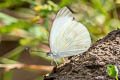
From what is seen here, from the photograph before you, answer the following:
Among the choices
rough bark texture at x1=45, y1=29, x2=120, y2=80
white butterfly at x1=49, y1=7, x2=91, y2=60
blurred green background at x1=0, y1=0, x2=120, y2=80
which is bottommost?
rough bark texture at x1=45, y1=29, x2=120, y2=80

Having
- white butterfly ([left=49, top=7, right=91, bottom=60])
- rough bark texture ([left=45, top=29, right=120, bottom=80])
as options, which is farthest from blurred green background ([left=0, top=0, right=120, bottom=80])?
rough bark texture ([left=45, top=29, right=120, bottom=80])

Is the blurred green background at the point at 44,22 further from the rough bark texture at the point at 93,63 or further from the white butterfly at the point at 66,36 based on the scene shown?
the rough bark texture at the point at 93,63

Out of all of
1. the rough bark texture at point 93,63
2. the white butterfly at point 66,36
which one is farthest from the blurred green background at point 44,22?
the rough bark texture at point 93,63

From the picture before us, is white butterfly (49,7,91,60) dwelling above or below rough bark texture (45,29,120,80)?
above

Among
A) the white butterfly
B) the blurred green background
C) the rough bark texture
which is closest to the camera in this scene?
the rough bark texture

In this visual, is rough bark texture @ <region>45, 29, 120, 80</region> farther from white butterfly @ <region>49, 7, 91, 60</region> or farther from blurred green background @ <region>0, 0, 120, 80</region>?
blurred green background @ <region>0, 0, 120, 80</region>

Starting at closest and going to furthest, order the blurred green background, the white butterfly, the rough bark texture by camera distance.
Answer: the rough bark texture → the white butterfly → the blurred green background

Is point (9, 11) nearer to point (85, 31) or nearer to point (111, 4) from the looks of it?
point (111, 4)
